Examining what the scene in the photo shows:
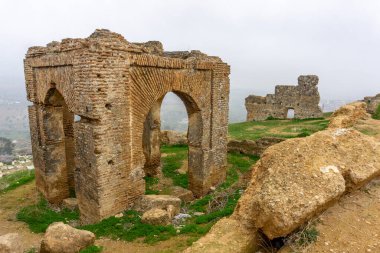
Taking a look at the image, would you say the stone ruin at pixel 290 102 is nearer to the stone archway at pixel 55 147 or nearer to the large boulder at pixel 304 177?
the stone archway at pixel 55 147

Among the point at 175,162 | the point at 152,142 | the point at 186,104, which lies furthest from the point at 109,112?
the point at 175,162

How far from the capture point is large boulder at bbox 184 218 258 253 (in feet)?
14.9

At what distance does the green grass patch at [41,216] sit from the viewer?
8866 mm

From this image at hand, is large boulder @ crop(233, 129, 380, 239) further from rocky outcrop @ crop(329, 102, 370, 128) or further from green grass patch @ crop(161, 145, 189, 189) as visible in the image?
green grass patch @ crop(161, 145, 189, 189)

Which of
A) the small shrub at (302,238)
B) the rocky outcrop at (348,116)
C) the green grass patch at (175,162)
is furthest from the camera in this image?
the green grass patch at (175,162)

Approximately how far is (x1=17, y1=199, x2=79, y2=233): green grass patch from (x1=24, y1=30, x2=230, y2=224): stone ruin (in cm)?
74

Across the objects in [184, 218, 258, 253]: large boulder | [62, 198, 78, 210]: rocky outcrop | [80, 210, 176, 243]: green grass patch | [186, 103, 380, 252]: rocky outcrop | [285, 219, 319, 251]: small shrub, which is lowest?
[62, 198, 78, 210]: rocky outcrop

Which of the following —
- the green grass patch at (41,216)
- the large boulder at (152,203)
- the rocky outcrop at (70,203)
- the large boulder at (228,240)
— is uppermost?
the large boulder at (228,240)

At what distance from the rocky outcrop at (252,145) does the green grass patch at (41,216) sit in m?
8.06

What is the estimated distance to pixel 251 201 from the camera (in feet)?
17.4

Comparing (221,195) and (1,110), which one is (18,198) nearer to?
(221,195)

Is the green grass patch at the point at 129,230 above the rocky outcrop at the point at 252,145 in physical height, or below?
below

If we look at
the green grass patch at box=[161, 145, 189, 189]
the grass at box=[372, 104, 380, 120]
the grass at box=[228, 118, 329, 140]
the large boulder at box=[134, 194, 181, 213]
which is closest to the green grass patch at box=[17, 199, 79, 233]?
the large boulder at box=[134, 194, 181, 213]

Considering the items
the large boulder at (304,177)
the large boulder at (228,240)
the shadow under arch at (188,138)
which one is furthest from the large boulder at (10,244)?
the shadow under arch at (188,138)
